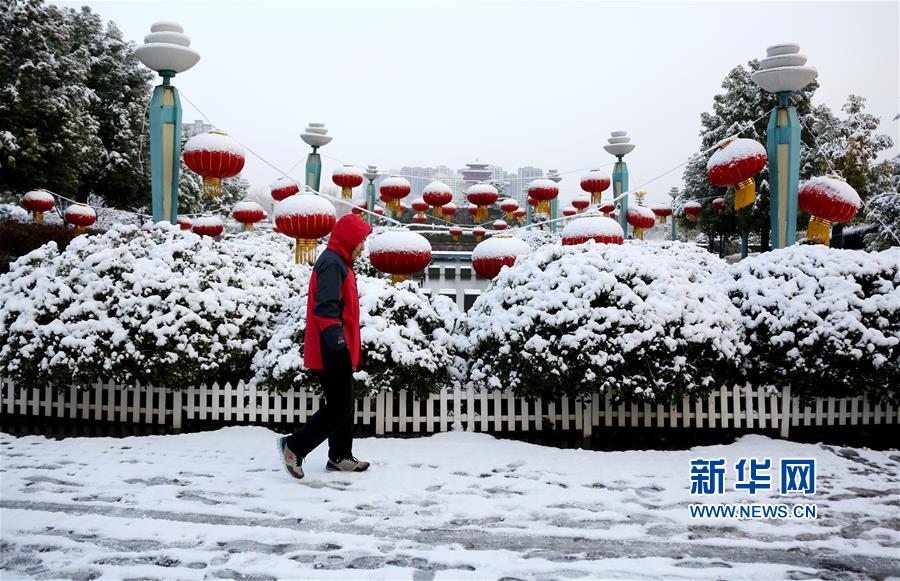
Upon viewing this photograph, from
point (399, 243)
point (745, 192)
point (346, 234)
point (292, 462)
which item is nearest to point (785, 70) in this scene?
point (745, 192)

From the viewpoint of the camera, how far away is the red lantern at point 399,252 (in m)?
6.75

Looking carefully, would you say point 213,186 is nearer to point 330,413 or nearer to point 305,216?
point 305,216

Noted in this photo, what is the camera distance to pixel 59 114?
21.7 metres

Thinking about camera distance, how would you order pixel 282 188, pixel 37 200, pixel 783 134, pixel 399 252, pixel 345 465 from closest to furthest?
pixel 345 465, pixel 399 252, pixel 783 134, pixel 282 188, pixel 37 200

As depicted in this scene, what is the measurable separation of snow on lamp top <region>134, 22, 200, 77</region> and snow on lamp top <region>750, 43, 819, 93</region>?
8.00 meters

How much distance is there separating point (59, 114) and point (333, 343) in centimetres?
2326

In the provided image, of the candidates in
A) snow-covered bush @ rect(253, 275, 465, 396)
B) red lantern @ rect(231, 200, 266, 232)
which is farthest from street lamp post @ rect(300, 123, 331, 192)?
snow-covered bush @ rect(253, 275, 465, 396)

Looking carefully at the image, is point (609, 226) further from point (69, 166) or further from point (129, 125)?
point (129, 125)

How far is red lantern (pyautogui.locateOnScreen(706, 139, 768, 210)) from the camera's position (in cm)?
802

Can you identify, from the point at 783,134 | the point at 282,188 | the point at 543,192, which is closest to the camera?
the point at 783,134

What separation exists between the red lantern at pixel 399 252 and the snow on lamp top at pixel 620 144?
330 inches

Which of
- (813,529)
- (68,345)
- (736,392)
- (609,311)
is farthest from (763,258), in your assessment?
(68,345)

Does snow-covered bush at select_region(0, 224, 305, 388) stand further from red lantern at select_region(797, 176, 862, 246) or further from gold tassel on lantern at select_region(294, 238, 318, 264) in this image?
red lantern at select_region(797, 176, 862, 246)

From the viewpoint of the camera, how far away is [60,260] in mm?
6383
